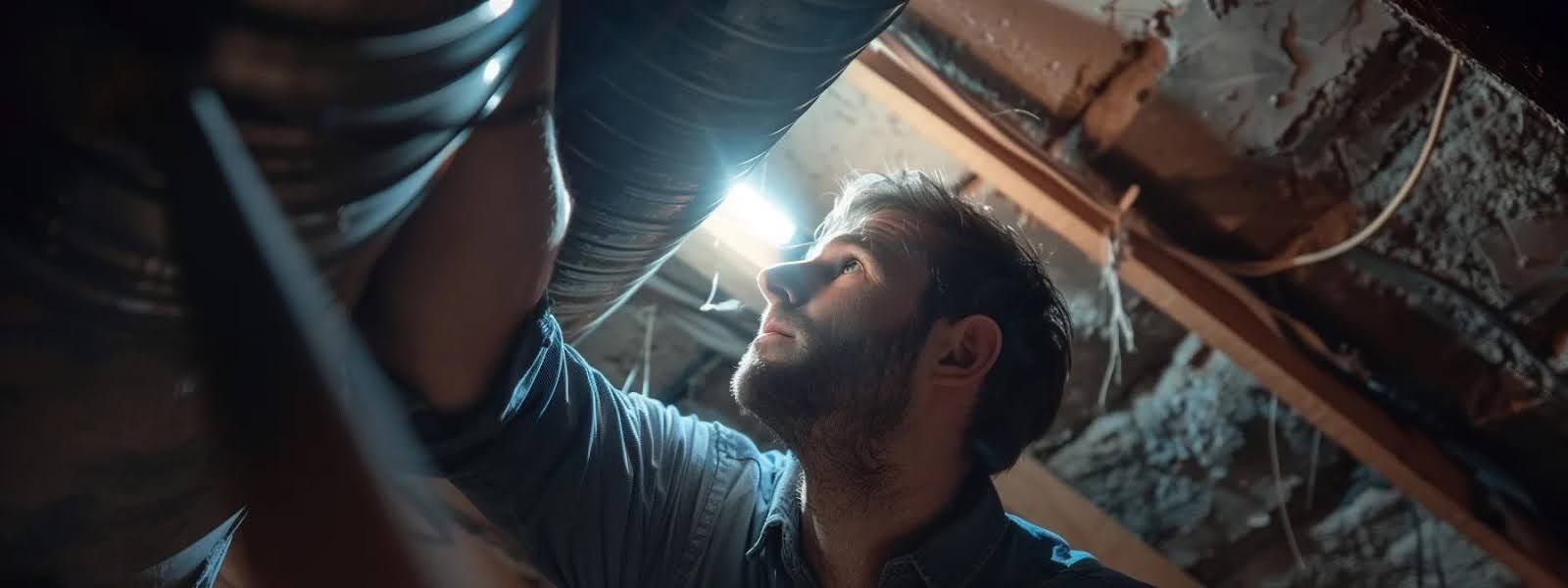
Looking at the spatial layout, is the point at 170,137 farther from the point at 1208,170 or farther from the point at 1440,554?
the point at 1440,554

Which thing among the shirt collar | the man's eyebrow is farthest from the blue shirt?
the man's eyebrow

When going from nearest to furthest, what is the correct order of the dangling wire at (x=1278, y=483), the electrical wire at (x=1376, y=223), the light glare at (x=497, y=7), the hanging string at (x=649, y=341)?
the light glare at (x=497, y=7)
the electrical wire at (x=1376, y=223)
the dangling wire at (x=1278, y=483)
the hanging string at (x=649, y=341)

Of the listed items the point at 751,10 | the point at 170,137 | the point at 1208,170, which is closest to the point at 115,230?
the point at 170,137

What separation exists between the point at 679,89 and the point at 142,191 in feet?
1.36

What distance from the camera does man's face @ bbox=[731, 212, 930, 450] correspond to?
1.18 meters

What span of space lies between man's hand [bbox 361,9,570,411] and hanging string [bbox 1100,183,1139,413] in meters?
0.89

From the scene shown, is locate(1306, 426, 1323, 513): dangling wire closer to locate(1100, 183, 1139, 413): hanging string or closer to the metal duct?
locate(1100, 183, 1139, 413): hanging string

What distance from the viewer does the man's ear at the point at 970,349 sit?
130 cm

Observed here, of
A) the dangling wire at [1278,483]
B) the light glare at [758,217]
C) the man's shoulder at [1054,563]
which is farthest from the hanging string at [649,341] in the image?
the dangling wire at [1278,483]

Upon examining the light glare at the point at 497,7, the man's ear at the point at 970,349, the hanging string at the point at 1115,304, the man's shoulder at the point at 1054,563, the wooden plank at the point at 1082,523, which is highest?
the hanging string at the point at 1115,304

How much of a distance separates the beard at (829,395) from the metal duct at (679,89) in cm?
34

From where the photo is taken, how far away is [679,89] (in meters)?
0.73

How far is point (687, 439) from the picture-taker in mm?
1268

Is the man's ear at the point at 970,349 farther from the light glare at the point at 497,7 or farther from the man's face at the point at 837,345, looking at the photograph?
the light glare at the point at 497,7
